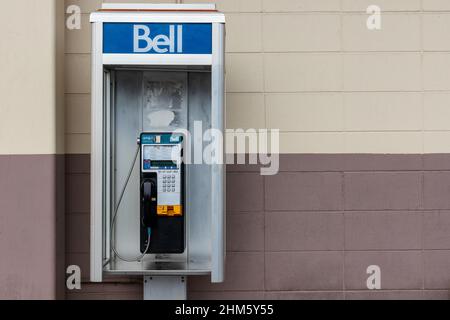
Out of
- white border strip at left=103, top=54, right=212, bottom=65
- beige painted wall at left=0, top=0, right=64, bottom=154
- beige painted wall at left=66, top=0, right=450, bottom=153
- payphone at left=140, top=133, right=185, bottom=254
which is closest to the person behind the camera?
Result: white border strip at left=103, top=54, right=212, bottom=65

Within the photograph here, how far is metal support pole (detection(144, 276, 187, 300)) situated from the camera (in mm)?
4109

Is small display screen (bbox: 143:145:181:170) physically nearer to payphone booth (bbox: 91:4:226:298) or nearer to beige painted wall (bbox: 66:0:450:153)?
payphone booth (bbox: 91:4:226:298)

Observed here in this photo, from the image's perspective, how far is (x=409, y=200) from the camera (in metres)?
4.59

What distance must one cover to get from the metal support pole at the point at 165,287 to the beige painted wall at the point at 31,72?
1.12m

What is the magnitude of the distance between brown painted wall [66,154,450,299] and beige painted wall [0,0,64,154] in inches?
14.6

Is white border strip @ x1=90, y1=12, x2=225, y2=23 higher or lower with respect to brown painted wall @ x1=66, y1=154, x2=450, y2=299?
higher

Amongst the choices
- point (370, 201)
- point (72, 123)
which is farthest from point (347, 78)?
point (72, 123)

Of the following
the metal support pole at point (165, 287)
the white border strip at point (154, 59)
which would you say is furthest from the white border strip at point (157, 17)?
the metal support pole at point (165, 287)

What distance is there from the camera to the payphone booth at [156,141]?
3805mm

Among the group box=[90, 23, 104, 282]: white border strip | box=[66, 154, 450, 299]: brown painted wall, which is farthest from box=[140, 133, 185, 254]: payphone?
box=[66, 154, 450, 299]: brown painted wall

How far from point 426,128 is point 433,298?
4.07 ft

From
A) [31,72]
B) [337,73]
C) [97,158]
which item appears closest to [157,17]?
[97,158]

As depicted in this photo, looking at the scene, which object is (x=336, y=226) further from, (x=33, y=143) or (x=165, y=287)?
(x=33, y=143)

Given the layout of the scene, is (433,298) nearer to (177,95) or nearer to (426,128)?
(426,128)
